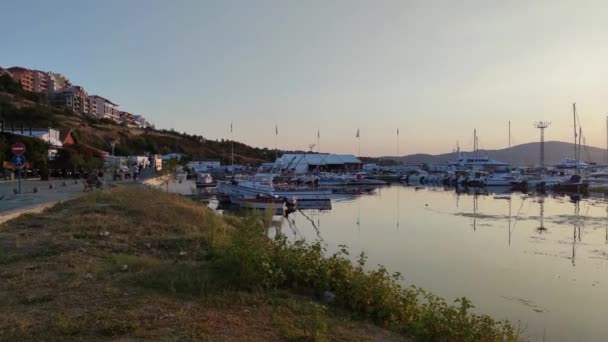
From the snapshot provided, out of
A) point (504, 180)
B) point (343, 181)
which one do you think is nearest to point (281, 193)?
point (343, 181)

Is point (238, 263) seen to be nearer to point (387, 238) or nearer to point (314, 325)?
point (314, 325)

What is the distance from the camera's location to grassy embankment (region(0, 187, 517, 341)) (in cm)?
563

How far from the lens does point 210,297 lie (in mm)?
6867

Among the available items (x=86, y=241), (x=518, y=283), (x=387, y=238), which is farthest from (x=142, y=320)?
(x=387, y=238)

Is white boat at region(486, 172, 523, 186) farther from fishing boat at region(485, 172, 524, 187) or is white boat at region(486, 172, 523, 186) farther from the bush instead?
the bush

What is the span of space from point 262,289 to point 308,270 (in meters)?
1.01

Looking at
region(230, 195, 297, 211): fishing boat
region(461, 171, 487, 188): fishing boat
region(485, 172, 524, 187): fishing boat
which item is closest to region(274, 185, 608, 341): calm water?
region(230, 195, 297, 211): fishing boat

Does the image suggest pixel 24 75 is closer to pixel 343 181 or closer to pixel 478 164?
pixel 343 181

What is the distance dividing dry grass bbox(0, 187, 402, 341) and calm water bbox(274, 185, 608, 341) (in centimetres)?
689

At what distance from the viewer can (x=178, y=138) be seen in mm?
145500

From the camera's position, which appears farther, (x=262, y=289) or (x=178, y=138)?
(x=178, y=138)

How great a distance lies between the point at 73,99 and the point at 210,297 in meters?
155

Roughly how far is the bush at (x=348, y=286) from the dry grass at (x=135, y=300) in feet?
1.32

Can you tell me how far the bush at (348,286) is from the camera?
22.4 feet
